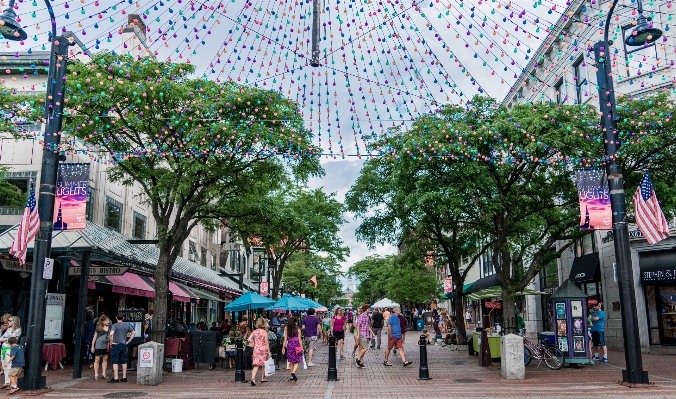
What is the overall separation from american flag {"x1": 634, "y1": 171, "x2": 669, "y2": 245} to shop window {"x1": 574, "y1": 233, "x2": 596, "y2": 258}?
12.7 m

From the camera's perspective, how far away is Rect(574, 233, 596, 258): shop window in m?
25.8

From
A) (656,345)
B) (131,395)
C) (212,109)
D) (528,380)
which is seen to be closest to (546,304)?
(656,345)

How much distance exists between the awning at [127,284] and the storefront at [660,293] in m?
19.4

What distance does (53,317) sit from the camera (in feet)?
53.6

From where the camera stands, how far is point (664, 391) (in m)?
11.5

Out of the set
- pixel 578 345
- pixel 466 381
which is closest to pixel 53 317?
pixel 466 381

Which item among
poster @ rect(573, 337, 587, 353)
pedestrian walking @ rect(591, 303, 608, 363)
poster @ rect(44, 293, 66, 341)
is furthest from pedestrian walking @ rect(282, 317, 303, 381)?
pedestrian walking @ rect(591, 303, 608, 363)

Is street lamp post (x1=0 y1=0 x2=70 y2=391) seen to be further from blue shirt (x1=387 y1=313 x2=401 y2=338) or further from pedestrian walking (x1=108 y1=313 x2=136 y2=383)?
blue shirt (x1=387 y1=313 x2=401 y2=338)

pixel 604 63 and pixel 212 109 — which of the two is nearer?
pixel 604 63

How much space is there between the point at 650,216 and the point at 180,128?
12295 mm

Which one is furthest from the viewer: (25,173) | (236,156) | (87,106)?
(25,173)

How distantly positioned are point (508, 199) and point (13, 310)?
55.4 feet

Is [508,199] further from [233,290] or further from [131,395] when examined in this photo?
[233,290]

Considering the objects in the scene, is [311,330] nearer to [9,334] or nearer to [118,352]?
[118,352]
